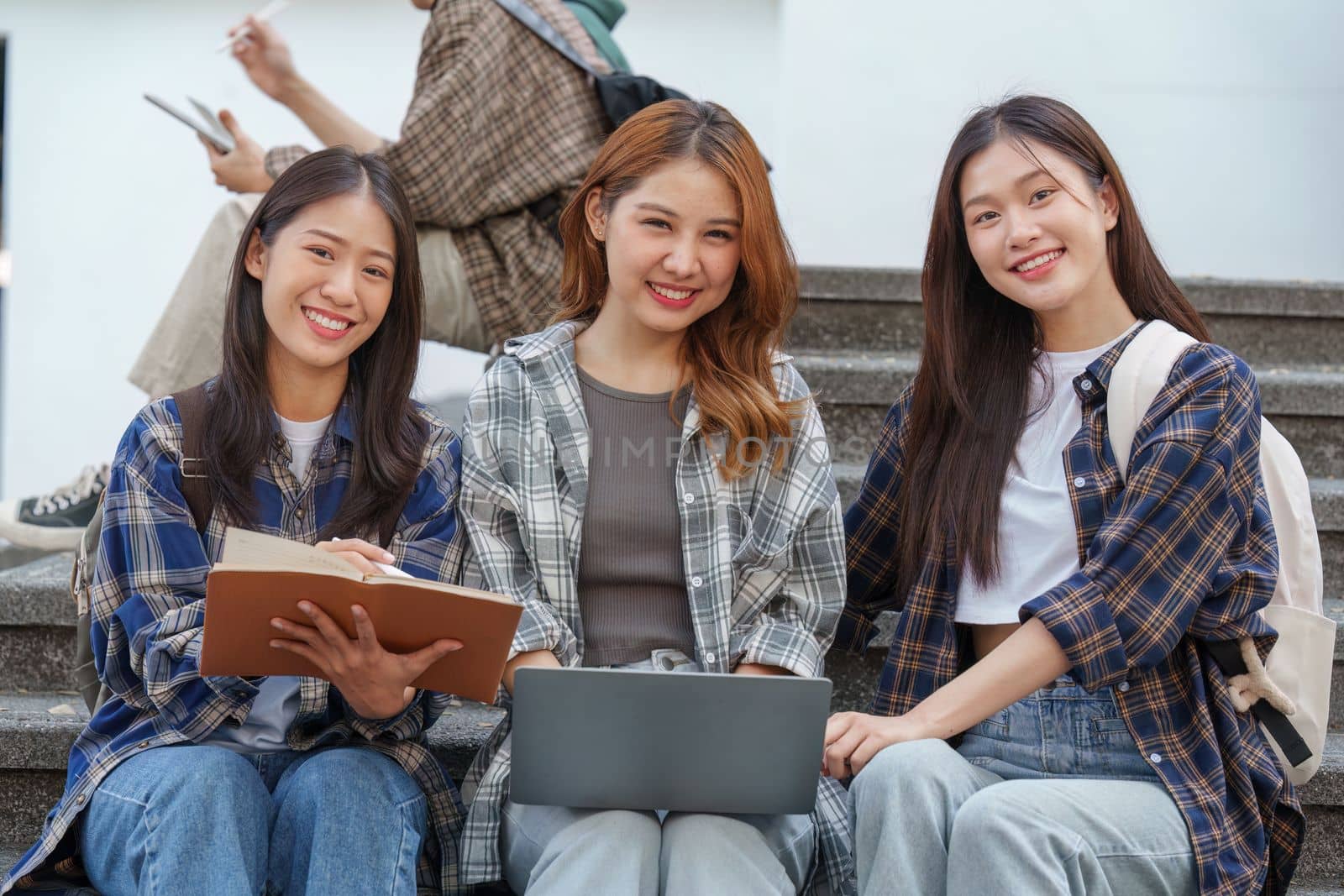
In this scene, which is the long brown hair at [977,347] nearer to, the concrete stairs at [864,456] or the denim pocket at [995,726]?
the denim pocket at [995,726]

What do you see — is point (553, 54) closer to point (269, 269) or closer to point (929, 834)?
point (269, 269)

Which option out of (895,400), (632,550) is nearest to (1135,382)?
(632,550)

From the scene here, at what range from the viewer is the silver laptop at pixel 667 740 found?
4.47 ft

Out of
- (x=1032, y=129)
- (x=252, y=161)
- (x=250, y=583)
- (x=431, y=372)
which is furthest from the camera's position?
(x=431, y=372)

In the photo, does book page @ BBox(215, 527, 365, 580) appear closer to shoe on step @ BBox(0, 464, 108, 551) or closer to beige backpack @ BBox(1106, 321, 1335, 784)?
→ beige backpack @ BBox(1106, 321, 1335, 784)

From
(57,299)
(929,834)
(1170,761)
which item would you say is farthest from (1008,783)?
(57,299)

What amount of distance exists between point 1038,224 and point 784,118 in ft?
7.75

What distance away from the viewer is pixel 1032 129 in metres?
1.72

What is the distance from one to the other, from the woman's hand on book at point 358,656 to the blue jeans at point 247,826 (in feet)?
0.33

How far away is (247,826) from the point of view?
149 centimetres

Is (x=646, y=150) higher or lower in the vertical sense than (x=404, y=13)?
lower

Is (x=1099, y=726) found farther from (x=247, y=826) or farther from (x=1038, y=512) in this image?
(x=247, y=826)

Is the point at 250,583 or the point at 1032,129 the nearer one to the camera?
the point at 250,583

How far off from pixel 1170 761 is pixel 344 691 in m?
0.98
